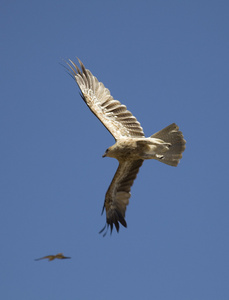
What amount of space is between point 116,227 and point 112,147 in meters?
1.65

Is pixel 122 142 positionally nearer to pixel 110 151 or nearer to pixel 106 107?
pixel 110 151

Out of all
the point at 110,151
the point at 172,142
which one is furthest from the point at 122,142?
the point at 172,142

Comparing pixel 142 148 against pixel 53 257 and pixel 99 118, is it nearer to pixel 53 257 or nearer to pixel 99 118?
pixel 99 118

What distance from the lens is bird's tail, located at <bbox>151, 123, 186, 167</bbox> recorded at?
896 cm

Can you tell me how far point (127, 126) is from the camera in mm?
9523

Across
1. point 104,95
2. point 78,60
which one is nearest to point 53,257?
point 104,95

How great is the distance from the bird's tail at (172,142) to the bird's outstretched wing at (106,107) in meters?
0.54

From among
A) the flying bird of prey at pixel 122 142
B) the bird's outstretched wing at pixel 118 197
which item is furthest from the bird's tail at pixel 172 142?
the bird's outstretched wing at pixel 118 197

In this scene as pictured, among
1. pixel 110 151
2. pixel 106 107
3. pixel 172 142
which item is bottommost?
pixel 110 151

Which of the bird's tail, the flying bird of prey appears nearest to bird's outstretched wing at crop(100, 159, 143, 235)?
the flying bird of prey

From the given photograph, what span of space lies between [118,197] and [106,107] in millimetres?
1788

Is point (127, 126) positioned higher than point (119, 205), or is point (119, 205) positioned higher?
point (127, 126)

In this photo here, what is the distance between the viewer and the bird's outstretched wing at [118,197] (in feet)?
30.5

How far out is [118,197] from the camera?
9461 mm
